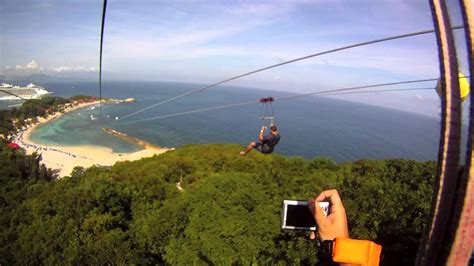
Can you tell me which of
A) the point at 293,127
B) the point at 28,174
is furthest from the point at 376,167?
the point at 293,127

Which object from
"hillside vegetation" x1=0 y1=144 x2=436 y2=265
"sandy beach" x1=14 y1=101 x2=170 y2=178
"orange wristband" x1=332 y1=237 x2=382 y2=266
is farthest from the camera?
"sandy beach" x1=14 y1=101 x2=170 y2=178

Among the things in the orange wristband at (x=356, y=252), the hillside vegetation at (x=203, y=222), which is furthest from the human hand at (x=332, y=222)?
the hillside vegetation at (x=203, y=222)

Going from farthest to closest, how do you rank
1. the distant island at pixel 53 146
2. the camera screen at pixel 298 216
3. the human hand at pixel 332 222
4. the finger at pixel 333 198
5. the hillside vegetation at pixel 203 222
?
the distant island at pixel 53 146, the hillside vegetation at pixel 203 222, the camera screen at pixel 298 216, the finger at pixel 333 198, the human hand at pixel 332 222

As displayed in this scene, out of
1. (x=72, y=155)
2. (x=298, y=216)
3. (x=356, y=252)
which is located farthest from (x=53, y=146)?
(x=356, y=252)

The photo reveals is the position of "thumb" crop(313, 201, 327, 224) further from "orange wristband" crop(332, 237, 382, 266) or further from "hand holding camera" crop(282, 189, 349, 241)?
"orange wristband" crop(332, 237, 382, 266)

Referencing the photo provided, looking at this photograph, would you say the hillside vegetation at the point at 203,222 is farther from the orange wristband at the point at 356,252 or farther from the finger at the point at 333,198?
the orange wristband at the point at 356,252

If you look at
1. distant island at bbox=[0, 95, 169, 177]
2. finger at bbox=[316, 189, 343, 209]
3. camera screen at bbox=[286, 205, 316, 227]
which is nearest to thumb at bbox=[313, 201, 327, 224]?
finger at bbox=[316, 189, 343, 209]
